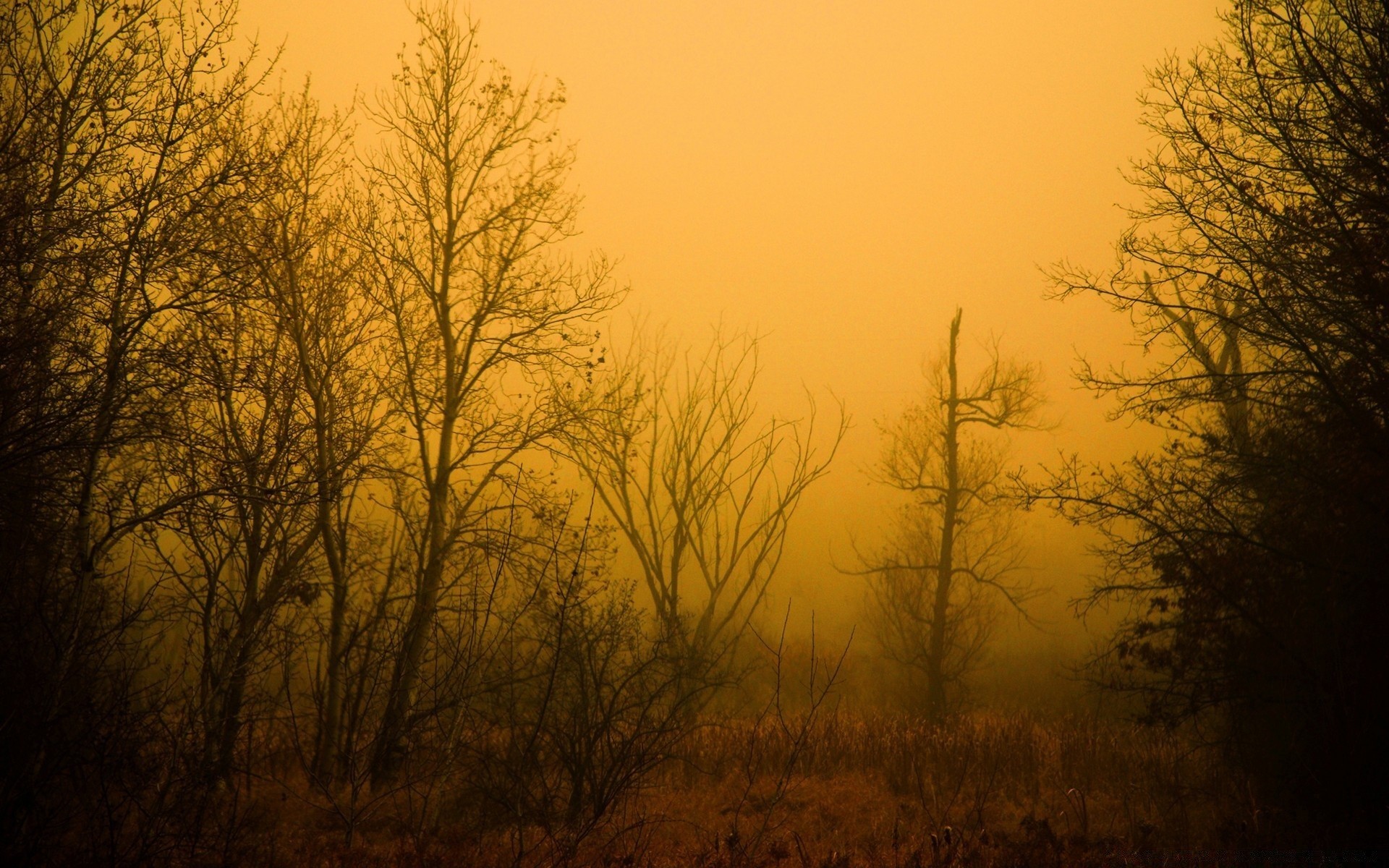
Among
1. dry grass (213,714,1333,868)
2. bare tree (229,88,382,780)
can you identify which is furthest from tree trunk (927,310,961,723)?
bare tree (229,88,382,780)

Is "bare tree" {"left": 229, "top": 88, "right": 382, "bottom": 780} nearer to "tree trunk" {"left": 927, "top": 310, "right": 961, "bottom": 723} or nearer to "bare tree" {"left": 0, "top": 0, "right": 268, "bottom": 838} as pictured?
"bare tree" {"left": 0, "top": 0, "right": 268, "bottom": 838}

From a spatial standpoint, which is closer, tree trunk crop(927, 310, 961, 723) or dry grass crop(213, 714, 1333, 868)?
dry grass crop(213, 714, 1333, 868)

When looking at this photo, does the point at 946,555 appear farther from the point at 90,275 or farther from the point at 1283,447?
the point at 90,275

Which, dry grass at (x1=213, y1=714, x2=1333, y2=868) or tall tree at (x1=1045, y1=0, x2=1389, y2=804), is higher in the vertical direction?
tall tree at (x1=1045, y1=0, x2=1389, y2=804)

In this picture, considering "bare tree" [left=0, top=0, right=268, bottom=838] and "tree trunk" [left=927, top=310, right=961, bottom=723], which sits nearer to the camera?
"bare tree" [left=0, top=0, right=268, bottom=838]

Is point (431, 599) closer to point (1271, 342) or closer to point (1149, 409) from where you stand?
point (1149, 409)

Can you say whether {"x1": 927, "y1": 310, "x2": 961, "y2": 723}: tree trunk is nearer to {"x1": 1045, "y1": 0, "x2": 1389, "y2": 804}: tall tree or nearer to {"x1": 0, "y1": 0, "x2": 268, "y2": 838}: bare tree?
{"x1": 1045, "y1": 0, "x2": 1389, "y2": 804}: tall tree

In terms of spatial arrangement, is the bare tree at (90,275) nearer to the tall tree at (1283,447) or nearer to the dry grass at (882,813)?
the dry grass at (882,813)

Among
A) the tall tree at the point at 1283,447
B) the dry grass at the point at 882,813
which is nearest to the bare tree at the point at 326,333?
the dry grass at the point at 882,813

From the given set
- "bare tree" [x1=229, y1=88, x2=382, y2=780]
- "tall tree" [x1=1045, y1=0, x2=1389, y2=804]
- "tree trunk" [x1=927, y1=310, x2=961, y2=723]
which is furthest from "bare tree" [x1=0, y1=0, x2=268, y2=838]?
"tree trunk" [x1=927, y1=310, x2=961, y2=723]

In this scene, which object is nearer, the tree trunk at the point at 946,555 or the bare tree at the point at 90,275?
the bare tree at the point at 90,275

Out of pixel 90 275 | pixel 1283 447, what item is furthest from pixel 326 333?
pixel 1283 447

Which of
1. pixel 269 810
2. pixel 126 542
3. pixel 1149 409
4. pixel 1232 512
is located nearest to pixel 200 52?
pixel 126 542

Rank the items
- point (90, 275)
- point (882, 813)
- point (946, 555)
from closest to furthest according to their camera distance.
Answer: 1. point (90, 275)
2. point (882, 813)
3. point (946, 555)
